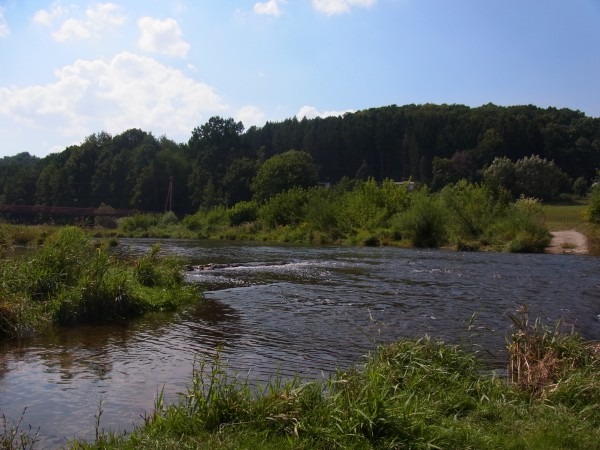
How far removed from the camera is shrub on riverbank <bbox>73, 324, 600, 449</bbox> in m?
5.71

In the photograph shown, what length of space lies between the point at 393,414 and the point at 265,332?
24.6 feet

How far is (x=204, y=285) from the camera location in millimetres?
21734

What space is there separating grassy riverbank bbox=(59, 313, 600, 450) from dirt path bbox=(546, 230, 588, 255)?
118ft

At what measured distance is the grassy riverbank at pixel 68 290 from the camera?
12297 mm

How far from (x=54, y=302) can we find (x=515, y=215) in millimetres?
39904

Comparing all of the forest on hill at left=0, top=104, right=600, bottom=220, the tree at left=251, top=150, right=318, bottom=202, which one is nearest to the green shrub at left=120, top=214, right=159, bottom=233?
the tree at left=251, top=150, right=318, bottom=202

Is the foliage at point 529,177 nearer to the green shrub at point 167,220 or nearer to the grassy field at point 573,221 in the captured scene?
the grassy field at point 573,221

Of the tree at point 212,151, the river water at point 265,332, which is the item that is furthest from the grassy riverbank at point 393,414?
the tree at point 212,151

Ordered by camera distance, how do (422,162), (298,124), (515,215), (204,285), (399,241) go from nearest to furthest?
(204,285) < (515,215) < (399,241) < (422,162) < (298,124)

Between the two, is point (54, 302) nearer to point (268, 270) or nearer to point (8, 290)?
point (8, 290)

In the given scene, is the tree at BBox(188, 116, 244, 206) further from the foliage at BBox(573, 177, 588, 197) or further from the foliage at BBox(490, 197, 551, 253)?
the foliage at BBox(490, 197, 551, 253)

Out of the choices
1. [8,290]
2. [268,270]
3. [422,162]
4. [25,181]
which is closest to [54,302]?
[8,290]

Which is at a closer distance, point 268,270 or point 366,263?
point 268,270

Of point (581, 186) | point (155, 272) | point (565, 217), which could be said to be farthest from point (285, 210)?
point (581, 186)
